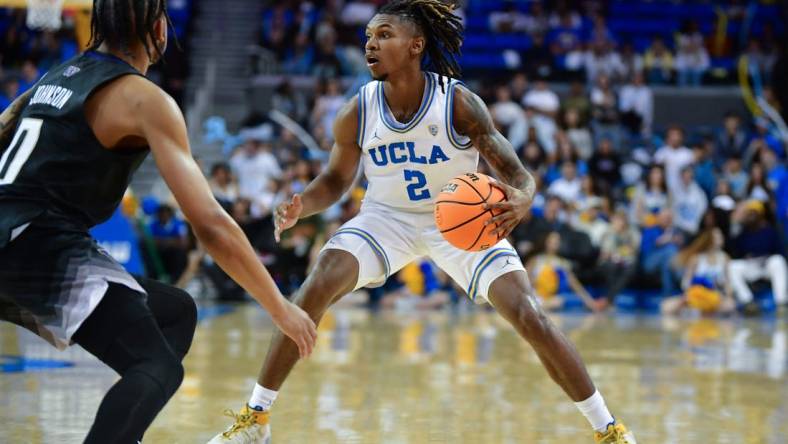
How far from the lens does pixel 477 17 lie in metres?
19.9

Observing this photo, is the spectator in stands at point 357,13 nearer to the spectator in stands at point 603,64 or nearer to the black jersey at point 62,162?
the spectator in stands at point 603,64

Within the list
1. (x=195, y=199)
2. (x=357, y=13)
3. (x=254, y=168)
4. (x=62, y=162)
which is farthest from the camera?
(x=357, y=13)

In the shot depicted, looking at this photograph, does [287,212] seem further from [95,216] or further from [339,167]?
[95,216]

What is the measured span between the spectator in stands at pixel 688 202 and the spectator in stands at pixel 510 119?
245cm

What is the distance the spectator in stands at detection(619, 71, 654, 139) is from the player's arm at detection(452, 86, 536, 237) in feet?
41.1

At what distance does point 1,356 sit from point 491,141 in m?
4.50

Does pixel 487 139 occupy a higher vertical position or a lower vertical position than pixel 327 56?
higher

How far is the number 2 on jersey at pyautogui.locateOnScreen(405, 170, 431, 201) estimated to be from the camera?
5098 mm

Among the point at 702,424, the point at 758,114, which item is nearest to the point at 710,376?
the point at 702,424

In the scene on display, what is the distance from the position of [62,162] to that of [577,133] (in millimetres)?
13130

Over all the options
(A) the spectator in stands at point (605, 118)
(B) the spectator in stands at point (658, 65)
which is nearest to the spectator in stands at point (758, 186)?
(A) the spectator in stands at point (605, 118)

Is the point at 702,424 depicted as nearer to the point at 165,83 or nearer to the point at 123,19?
the point at 123,19

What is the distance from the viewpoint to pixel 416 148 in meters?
5.06

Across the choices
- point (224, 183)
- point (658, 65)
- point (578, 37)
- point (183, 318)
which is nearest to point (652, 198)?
point (658, 65)
